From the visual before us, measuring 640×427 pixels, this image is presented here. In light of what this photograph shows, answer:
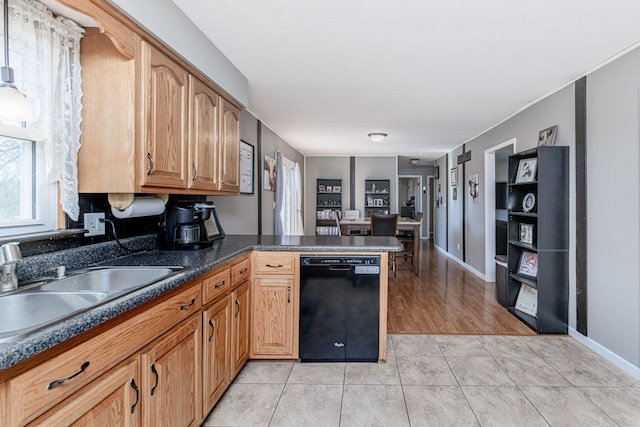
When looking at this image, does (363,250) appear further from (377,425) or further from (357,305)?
(377,425)

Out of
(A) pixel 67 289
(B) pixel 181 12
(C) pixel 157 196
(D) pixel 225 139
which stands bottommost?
(A) pixel 67 289

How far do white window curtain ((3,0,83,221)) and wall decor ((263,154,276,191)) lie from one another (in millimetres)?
3282

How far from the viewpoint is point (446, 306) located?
3.85m

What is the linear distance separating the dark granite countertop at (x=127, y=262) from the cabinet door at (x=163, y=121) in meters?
0.45

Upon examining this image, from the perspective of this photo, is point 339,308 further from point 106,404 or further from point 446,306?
Answer: point 446,306

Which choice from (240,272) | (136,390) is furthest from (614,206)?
(136,390)

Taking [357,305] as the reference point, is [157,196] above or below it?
above

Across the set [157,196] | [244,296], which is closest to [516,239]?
[244,296]

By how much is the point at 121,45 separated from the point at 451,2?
1.68 m

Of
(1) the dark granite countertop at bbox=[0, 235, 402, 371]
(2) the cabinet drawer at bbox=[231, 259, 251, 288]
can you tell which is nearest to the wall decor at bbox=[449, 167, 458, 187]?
(1) the dark granite countertop at bbox=[0, 235, 402, 371]

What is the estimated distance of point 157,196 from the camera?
2068mm

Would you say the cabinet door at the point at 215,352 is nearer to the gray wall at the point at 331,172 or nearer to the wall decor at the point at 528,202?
the wall decor at the point at 528,202

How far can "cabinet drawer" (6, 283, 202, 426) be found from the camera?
0.79 m

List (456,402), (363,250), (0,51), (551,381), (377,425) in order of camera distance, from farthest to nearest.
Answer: (363,250), (551,381), (456,402), (377,425), (0,51)
